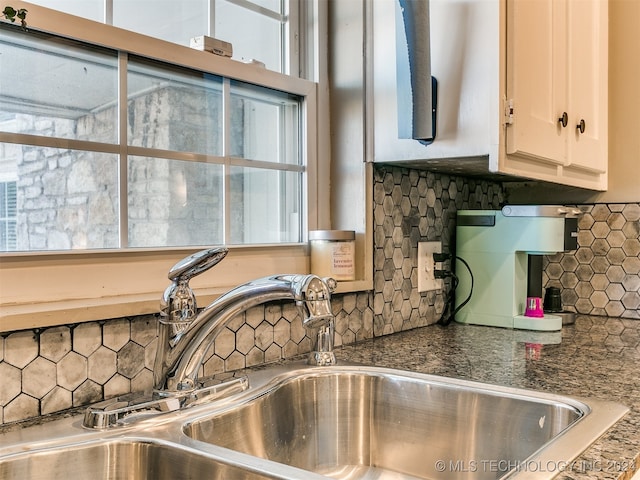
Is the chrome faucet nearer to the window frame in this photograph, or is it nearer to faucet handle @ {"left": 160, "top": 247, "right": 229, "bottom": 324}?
faucet handle @ {"left": 160, "top": 247, "right": 229, "bottom": 324}

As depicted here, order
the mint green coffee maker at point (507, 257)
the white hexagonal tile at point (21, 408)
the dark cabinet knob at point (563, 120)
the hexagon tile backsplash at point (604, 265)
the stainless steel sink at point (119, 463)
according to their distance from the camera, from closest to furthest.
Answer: the stainless steel sink at point (119, 463), the white hexagonal tile at point (21, 408), the dark cabinet knob at point (563, 120), the mint green coffee maker at point (507, 257), the hexagon tile backsplash at point (604, 265)

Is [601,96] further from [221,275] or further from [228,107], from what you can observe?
[221,275]

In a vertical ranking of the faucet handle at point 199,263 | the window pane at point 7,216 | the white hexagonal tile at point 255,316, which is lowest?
the white hexagonal tile at point 255,316

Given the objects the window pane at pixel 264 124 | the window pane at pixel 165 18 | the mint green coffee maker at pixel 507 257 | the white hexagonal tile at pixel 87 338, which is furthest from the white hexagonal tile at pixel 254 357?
the mint green coffee maker at pixel 507 257

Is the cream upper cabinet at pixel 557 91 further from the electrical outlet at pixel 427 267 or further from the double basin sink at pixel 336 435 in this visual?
the double basin sink at pixel 336 435

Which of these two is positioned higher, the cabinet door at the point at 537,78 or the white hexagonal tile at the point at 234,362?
the cabinet door at the point at 537,78

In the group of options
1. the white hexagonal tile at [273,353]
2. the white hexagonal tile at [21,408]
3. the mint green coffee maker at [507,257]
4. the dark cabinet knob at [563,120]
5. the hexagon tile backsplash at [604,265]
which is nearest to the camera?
the white hexagonal tile at [21,408]

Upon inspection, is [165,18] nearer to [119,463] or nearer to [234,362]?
[234,362]

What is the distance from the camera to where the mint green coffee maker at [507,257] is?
1.64 m

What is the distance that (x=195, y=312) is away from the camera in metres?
0.93

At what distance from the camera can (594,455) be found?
74 centimetres

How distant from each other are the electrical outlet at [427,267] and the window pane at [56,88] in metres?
0.91

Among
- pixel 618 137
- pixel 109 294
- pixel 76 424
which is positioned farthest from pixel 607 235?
pixel 76 424

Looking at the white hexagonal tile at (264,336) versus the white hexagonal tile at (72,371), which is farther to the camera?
the white hexagonal tile at (264,336)
